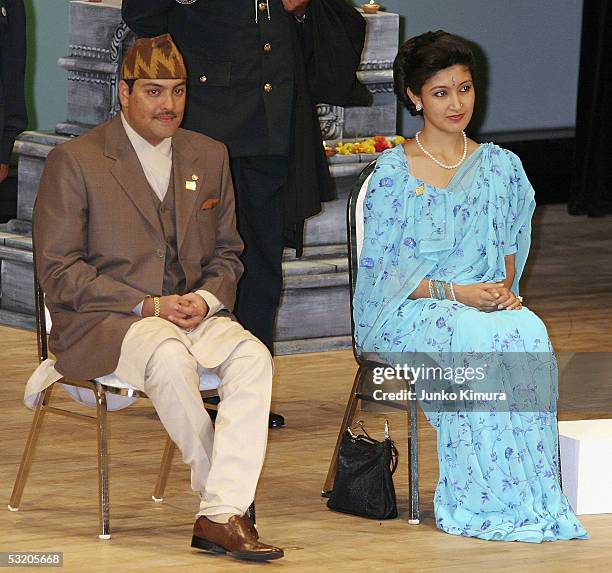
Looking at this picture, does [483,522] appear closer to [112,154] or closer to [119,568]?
[119,568]

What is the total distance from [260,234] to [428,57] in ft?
3.59

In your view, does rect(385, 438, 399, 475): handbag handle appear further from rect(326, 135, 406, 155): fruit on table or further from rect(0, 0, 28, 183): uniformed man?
rect(326, 135, 406, 155): fruit on table

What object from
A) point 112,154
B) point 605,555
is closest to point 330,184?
point 112,154

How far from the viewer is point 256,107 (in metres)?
5.26

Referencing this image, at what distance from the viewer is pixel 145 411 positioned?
572 centimetres

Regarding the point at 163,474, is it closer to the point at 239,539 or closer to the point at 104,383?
the point at 104,383

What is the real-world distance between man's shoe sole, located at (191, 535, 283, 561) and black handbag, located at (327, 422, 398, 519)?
50 centimetres

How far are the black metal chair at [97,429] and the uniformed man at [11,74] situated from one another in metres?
1.09

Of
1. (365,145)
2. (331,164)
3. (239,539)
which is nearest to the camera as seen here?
(239,539)

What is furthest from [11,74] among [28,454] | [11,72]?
[28,454]

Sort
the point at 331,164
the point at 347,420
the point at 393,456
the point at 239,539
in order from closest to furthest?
1. the point at 239,539
2. the point at 393,456
3. the point at 347,420
4. the point at 331,164

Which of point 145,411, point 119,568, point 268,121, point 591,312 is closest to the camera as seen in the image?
point 119,568

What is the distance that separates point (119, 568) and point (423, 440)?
1663 millimetres

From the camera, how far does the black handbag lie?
→ 14.6ft
